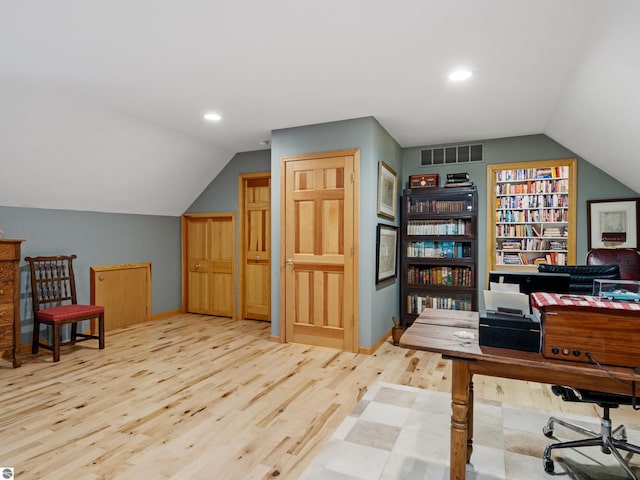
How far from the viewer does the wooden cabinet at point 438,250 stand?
4.74m

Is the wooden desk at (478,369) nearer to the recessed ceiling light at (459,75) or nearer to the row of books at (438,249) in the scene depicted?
the recessed ceiling light at (459,75)

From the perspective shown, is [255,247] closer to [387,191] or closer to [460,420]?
[387,191]

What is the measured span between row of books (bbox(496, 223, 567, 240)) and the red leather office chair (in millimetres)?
758

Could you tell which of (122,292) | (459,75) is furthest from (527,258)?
(122,292)

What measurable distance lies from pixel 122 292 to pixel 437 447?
14.9 feet

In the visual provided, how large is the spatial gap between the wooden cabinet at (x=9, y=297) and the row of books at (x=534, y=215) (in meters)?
5.43

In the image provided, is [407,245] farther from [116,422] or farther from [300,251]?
[116,422]

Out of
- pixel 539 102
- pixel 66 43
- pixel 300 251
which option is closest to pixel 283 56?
pixel 66 43

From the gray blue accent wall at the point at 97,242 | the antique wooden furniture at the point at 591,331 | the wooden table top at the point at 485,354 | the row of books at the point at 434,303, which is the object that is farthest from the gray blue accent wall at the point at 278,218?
the antique wooden furniture at the point at 591,331

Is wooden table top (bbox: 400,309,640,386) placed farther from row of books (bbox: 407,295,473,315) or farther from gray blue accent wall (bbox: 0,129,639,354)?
row of books (bbox: 407,295,473,315)

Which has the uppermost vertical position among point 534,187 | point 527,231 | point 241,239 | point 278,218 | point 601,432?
point 534,187

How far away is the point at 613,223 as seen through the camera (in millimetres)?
4238

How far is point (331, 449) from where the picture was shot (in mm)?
2166

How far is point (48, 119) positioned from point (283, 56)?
241cm
